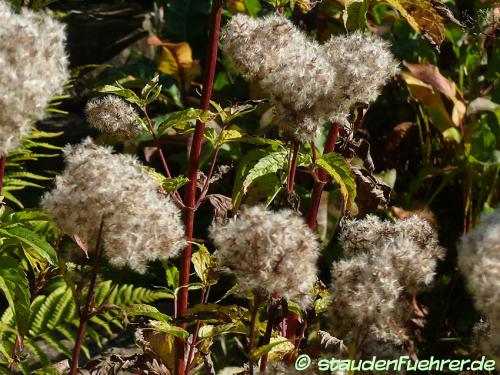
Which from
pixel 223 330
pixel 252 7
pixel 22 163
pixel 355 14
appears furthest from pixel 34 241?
pixel 252 7

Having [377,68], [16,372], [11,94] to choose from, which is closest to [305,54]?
[377,68]

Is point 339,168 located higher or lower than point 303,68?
lower

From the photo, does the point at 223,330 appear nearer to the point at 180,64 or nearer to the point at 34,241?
the point at 34,241

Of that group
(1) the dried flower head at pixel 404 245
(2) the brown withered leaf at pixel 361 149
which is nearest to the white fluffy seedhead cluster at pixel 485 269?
(1) the dried flower head at pixel 404 245

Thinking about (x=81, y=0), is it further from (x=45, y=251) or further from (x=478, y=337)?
(x=478, y=337)

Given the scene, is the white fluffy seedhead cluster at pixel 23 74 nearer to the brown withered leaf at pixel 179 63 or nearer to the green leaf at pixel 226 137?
the green leaf at pixel 226 137

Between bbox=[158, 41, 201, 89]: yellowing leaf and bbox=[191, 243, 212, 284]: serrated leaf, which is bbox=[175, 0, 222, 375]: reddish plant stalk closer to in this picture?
bbox=[191, 243, 212, 284]: serrated leaf

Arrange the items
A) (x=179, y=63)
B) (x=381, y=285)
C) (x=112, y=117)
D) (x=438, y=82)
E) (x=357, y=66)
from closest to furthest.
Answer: (x=381, y=285), (x=357, y=66), (x=112, y=117), (x=438, y=82), (x=179, y=63)
